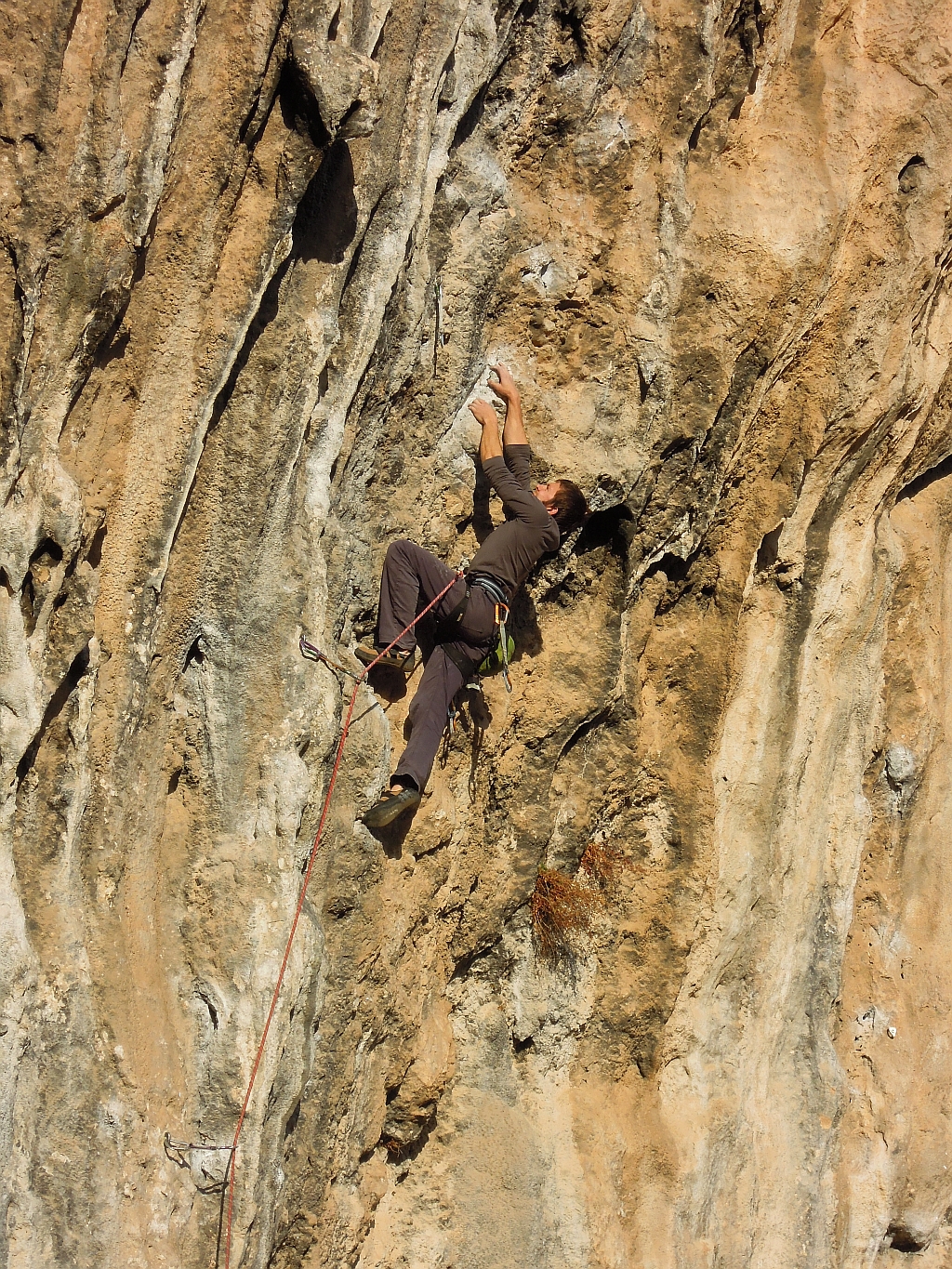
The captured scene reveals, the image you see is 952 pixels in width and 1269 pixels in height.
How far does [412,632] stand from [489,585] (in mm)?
431

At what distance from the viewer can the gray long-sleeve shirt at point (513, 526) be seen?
531 cm

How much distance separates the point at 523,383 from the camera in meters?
5.68

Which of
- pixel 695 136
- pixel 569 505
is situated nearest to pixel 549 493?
pixel 569 505

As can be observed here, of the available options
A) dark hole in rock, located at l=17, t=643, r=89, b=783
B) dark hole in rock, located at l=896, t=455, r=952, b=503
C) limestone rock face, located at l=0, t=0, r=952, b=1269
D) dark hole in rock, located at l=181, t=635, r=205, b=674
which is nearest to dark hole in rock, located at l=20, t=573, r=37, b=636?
limestone rock face, located at l=0, t=0, r=952, b=1269

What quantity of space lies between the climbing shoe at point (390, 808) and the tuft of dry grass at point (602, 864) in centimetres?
147

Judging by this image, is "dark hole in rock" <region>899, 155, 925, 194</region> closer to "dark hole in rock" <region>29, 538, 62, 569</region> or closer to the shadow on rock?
the shadow on rock

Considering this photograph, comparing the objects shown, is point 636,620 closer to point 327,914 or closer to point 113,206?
point 327,914

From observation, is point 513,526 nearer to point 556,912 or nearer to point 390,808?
point 390,808

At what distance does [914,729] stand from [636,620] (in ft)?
6.92

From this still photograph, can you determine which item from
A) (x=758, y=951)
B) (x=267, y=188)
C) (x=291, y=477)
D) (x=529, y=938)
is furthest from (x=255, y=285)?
(x=758, y=951)

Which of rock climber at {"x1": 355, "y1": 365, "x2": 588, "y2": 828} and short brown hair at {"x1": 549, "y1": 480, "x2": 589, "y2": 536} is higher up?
short brown hair at {"x1": 549, "y1": 480, "x2": 589, "y2": 536}

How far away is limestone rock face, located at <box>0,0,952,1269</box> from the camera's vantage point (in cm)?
412

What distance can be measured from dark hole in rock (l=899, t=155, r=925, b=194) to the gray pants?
10.1 feet

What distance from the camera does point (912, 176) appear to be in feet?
19.1
